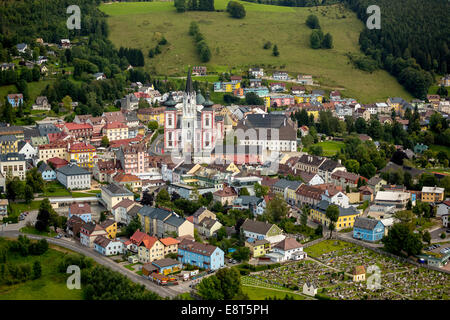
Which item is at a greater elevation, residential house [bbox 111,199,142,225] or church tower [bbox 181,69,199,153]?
church tower [bbox 181,69,199,153]

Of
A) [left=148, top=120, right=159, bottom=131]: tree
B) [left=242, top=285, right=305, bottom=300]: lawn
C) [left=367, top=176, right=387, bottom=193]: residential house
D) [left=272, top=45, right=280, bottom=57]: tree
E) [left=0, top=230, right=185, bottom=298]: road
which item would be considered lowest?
[left=242, top=285, right=305, bottom=300]: lawn

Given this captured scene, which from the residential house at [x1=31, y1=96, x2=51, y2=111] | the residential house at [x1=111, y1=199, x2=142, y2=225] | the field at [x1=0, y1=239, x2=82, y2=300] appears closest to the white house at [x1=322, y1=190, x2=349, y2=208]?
the residential house at [x1=111, y1=199, x2=142, y2=225]

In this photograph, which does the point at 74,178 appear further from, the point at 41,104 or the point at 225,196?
the point at 41,104

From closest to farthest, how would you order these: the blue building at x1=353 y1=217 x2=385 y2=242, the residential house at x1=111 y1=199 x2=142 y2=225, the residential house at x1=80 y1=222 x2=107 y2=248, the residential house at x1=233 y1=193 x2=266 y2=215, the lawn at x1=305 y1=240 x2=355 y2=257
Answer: the lawn at x1=305 y1=240 x2=355 y2=257 → the residential house at x1=80 y1=222 x2=107 y2=248 → the blue building at x1=353 y1=217 x2=385 y2=242 → the residential house at x1=111 y1=199 x2=142 y2=225 → the residential house at x1=233 y1=193 x2=266 y2=215

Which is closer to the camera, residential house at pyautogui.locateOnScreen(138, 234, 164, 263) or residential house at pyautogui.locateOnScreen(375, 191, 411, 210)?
residential house at pyautogui.locateOnScreen(138, 234, 164, 263)

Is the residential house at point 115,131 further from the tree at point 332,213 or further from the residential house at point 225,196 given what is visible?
the tree at point 332,213

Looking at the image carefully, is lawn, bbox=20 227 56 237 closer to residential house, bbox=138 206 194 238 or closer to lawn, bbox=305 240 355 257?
residential house, bbox=138 206 194 238

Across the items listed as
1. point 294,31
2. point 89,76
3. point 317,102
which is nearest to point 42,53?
point 89,76
